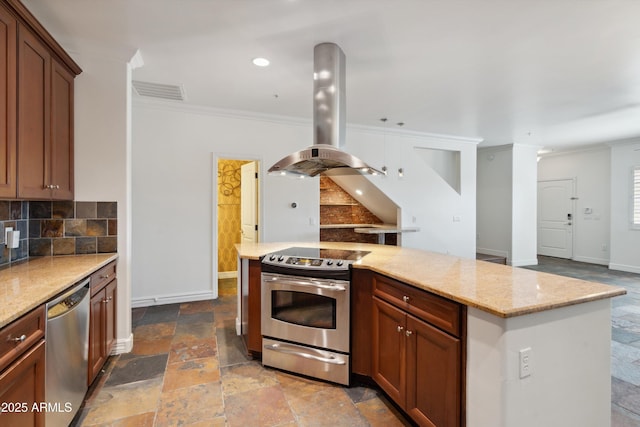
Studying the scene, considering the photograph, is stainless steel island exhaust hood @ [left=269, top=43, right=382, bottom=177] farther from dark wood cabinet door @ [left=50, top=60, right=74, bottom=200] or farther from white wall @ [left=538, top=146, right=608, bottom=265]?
white wall @ [left=538, top=146, right=608, bottom=265]

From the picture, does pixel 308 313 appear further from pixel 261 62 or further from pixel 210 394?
pixel 261 62

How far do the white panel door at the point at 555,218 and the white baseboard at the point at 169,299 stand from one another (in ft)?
26.4

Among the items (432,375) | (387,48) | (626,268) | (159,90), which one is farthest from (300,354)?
(626,268)

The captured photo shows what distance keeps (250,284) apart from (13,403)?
160cm

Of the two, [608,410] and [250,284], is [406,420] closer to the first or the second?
[608,410]

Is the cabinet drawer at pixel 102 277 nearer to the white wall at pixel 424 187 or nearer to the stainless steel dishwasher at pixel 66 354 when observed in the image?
the stainless steel dishwasher at pixel 66 354

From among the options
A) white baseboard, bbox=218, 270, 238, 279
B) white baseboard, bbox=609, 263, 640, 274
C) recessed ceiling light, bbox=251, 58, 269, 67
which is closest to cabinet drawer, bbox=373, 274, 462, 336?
recessed ceiling light, bbox=251, 58, 269, 67

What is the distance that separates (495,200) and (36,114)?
7723 mm

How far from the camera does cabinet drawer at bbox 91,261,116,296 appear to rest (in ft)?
7.36

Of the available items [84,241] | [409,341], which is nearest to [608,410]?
[409,341]

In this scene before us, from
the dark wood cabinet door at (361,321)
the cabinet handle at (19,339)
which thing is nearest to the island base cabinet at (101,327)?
the cabinet handle at (19,339)

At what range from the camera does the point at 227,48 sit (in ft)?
9.16

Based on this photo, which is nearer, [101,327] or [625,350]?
[101,327]

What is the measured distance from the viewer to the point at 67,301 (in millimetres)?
1793
